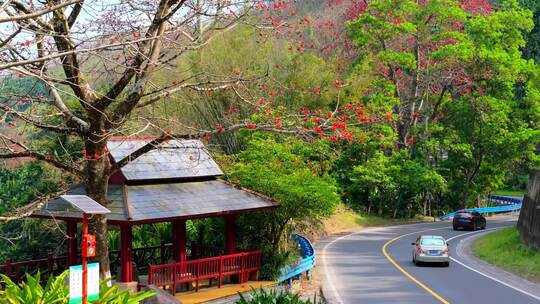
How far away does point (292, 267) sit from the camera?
21734 mm

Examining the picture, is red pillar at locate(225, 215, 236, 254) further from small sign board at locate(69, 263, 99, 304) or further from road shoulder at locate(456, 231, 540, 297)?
small sign board at locate(69, 263, 99, 304)

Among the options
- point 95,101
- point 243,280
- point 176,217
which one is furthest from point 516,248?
point 95,101

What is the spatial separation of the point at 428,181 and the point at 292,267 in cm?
2825

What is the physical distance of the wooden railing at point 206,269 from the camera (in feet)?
57.5

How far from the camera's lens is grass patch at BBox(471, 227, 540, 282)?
2362cm

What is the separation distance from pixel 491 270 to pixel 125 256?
14744mm

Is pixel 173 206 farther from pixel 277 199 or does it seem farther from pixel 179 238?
pixel 277 199

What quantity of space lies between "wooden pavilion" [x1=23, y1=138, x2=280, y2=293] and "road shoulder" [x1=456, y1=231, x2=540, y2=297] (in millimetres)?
8528

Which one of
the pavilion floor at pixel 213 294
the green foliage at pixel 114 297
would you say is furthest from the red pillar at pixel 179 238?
the green foliage at pixel 114 297

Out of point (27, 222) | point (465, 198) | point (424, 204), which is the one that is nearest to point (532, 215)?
point (27, 222)

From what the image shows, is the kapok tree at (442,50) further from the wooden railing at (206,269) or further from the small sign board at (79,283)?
the small sign board at (79,283)

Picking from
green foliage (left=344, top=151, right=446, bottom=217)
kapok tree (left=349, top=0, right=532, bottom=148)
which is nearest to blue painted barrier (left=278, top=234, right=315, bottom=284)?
green foliage (left=344, top=151, right=446, bottom=217)

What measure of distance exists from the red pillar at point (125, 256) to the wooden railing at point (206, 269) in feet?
1.84

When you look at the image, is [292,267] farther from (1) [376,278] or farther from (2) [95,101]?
(2) [95,101]
